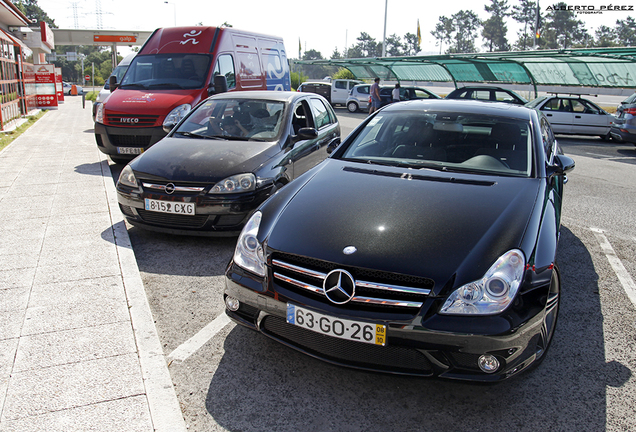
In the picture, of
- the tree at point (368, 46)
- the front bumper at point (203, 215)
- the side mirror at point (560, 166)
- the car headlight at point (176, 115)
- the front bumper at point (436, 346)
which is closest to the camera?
the front bumper at point (436, 346)

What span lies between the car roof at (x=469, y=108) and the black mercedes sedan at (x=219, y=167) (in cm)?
77

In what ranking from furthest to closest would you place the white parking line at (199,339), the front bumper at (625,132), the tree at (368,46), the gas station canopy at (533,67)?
the tree at (368,46), the gas station canopy at (533,67), the front bumper at (625,132), the white parking line at (199,339)

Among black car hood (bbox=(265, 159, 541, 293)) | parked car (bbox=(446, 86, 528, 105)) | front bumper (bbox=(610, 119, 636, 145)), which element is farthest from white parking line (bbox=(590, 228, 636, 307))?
parked car (bbox=(446, 86, 528, 105))

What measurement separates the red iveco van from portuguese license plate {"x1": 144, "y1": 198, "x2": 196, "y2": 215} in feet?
7.74

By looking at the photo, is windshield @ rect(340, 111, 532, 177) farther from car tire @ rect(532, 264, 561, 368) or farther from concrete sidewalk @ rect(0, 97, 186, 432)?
concrete sidewalk @ rect(0, 97, 186, 432)

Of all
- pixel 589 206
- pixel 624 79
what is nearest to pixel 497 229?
pixel 589 206

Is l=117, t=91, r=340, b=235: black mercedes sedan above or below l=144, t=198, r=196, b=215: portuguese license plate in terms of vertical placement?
above

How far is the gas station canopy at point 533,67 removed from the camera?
2033 centimetres

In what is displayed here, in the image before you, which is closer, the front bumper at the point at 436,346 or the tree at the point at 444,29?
the front bumper at the point at 436,346

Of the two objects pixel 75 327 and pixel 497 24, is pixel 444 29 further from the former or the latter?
pixel 75 327

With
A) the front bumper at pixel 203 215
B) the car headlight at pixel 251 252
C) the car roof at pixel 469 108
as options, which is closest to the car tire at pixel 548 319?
the car headlight at pixel 251 252

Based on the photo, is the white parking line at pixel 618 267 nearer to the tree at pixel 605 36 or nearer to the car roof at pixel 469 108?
the car roof at pixel 469 108

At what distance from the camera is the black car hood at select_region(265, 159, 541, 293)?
2596 millimetres

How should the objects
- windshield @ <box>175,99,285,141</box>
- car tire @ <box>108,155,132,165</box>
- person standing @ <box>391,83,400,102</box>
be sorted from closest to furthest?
windshield @ <box>175,99,285,141</box> → car tire @ <box>108,155,132,165</box> → person standing @ <box>391,83,400,102</box>
